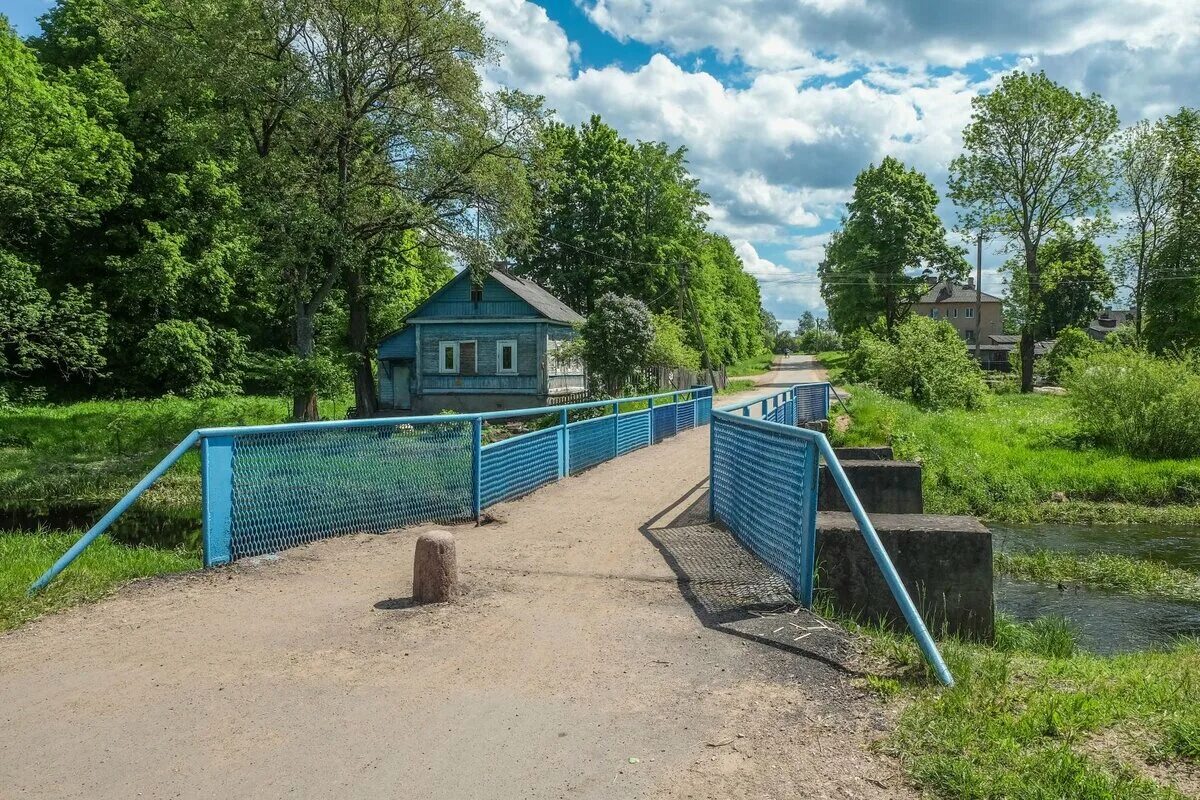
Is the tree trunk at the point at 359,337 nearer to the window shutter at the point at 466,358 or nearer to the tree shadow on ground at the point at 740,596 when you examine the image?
the window shutter at the point at 466,358

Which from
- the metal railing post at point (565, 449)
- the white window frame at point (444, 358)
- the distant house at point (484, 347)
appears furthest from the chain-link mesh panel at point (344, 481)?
the white window frame at point (444, 358)

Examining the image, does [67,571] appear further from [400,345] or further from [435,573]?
[400,345]

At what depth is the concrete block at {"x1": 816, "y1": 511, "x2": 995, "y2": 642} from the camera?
6.42m

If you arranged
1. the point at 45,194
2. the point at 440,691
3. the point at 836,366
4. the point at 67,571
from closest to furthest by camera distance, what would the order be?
A: the point at 440,691
the point at 67,571
the point at 45,194
the point at 836,366

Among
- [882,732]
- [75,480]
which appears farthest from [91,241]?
[882,732]

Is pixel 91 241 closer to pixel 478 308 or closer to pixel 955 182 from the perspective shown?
pixel 478 308

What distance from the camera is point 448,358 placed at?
33562mm

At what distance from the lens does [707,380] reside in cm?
4453

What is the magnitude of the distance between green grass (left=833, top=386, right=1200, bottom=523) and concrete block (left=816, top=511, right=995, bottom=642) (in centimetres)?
939

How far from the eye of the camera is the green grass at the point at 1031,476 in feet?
52.7

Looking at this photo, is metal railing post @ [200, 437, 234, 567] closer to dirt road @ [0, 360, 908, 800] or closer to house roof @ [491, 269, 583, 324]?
dirt road @ [0, 360, 908, 800]

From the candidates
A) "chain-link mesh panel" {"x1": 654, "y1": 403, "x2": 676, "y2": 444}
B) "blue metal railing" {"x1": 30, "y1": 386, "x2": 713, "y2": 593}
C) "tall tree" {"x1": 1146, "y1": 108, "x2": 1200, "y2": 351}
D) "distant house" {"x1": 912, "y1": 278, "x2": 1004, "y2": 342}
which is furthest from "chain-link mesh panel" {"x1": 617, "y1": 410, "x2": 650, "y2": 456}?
"distant house" {"x1": 912, "y1": 278, "x2": 1004, "y2": 342}

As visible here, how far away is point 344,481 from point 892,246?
50466 mm

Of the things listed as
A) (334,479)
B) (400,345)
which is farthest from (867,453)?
(400,345)
